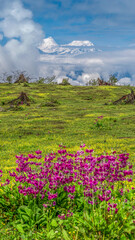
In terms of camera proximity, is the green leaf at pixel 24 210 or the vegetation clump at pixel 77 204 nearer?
the vegetation clump at pixel 77 204

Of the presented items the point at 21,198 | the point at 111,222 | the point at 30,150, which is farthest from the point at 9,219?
the point at 30,150

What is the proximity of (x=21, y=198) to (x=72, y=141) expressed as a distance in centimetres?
1313

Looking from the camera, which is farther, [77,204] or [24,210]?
[77,204]

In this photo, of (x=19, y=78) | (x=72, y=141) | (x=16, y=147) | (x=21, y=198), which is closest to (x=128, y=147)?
(x=72, y=141)

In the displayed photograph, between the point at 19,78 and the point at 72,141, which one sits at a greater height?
the point at 19,78

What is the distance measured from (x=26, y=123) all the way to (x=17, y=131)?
4.87 m

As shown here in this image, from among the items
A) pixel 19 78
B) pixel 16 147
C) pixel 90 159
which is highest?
pixel 19 78

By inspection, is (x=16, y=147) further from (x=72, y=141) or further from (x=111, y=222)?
(x=111, y=222)

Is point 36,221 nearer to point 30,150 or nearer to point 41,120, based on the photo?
point 30,150

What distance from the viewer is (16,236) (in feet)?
17.8

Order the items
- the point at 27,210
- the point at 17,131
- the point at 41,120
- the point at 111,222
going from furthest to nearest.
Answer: the point at 41,120 → the point at 17,131 → the point at 27,210 → the point at 111,222

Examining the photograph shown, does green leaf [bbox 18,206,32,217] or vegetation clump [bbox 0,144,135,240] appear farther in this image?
green leaf [bbox 18,206,32,217]

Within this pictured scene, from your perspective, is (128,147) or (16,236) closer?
(16,236)

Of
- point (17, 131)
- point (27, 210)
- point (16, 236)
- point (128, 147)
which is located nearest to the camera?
point (16, 236)
